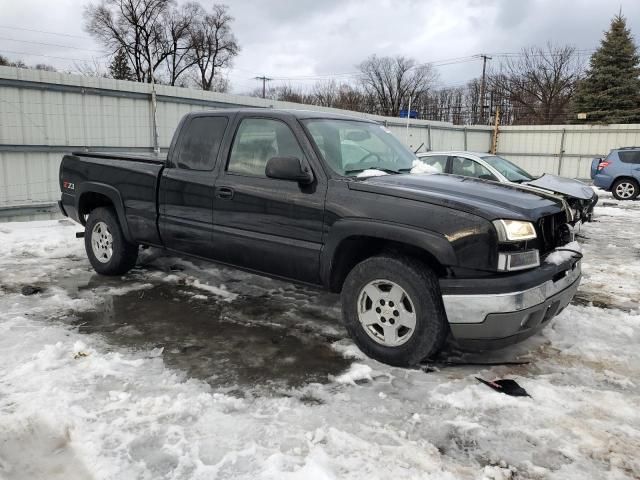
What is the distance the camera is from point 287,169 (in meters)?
3.76

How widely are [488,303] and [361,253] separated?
109 centimetres

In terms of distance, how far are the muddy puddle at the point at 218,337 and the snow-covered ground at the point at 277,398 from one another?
0.02m

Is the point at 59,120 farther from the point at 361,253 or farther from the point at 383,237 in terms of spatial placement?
the point at 383,237

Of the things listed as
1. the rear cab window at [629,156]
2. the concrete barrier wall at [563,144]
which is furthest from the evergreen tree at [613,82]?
the rear cab window at [629,156]

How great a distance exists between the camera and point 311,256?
3930 millimetres

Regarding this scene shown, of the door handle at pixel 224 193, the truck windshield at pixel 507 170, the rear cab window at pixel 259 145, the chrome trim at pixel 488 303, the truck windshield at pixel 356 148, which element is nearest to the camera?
the chrome trim at pixel 488 303

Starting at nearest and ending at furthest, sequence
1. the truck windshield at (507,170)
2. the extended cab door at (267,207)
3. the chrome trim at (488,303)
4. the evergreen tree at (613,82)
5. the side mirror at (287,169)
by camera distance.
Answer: the chrome trim at (488,303) → the side mirror at (287,169) → the extended cab door at (267,207) → the truck windshield at (507,170) → the evergreen tree at (613,82)

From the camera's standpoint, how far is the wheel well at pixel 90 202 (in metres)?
5.89

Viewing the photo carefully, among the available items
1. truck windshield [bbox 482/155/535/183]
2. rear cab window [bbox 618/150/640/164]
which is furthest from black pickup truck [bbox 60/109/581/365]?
rear cab window [bbox 618/150/640/164]

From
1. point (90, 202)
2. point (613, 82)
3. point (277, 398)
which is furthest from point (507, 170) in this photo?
point (613, 82)

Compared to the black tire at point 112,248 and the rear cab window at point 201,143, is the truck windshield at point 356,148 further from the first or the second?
the black tire at point 112,248

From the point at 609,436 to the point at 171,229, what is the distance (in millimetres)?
4008

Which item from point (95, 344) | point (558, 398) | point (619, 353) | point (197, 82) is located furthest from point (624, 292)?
point (197, 82)

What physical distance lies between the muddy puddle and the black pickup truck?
50cm
